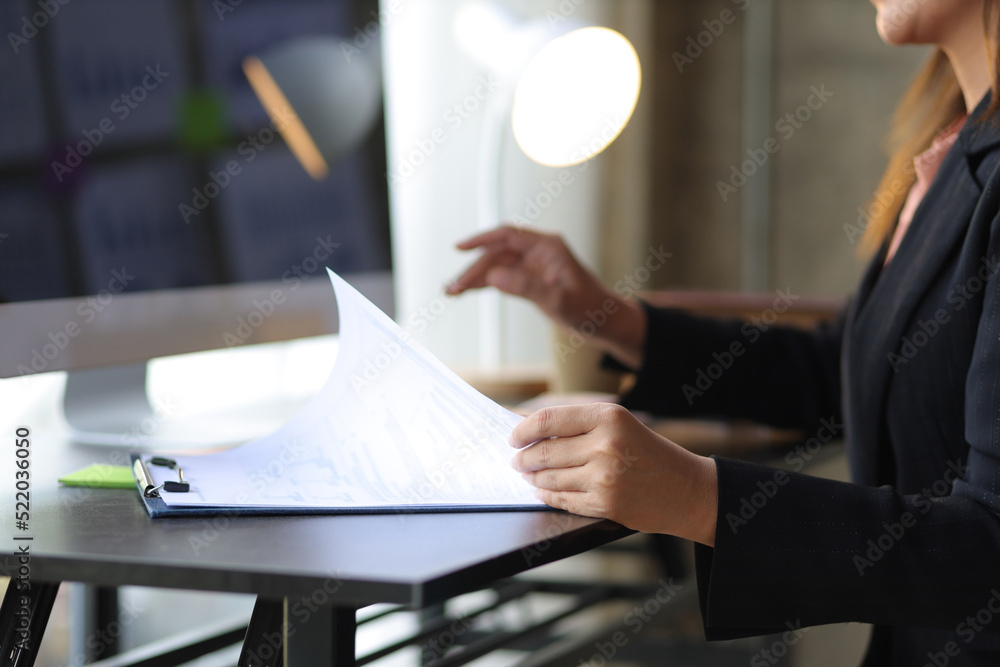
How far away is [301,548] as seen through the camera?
530 millimetres

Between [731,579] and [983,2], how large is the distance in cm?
60

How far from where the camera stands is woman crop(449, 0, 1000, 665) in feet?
2.02

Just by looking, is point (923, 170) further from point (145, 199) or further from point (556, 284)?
point (145, 199)

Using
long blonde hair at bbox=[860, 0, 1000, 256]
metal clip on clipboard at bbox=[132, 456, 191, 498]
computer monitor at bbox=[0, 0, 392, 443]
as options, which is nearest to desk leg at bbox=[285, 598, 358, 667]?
metal clip on clipboard at bbox=[132, 456, 191, 498]

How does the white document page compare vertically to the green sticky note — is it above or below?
above

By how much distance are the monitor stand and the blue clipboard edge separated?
285mm

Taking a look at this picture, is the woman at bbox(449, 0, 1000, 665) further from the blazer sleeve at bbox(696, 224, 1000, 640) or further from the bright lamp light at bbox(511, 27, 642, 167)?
the bright lamp light at bbox(511, 27, 642, 167)

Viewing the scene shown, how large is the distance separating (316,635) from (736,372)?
2.59 ft

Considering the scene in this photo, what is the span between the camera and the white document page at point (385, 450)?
0.64 m

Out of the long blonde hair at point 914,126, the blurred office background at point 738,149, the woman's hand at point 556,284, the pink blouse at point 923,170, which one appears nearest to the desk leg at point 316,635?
the woman's hand at point 556,284

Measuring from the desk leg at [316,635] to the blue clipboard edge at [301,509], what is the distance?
85 millimetres

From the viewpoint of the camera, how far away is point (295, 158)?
1.14 metres

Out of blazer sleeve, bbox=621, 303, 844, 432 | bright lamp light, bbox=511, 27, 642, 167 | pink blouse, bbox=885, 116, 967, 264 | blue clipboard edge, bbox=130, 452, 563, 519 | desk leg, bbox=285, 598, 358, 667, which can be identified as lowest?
blazer sleeve, bbox=621, 303, 844, 432

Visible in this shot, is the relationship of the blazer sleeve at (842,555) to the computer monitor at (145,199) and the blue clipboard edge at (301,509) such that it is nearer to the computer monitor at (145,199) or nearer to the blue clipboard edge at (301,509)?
the blue clipboard edge at (301,509)
